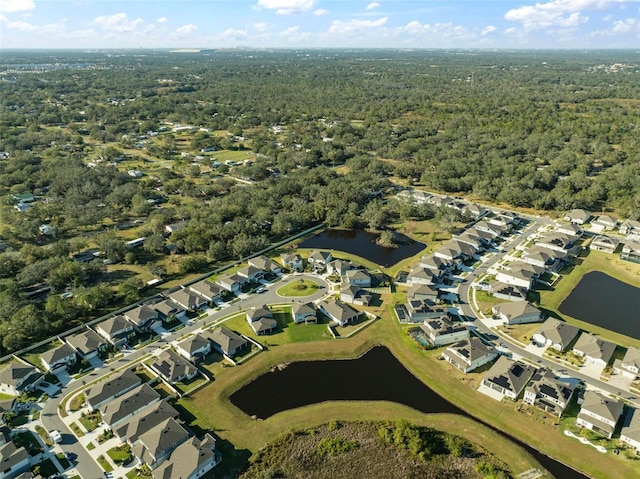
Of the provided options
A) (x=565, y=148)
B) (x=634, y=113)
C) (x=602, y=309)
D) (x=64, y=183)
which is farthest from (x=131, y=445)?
(x=634, y=113)

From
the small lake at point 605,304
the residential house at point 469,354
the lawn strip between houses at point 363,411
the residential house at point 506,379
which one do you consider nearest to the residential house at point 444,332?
the residential house at point 469,354

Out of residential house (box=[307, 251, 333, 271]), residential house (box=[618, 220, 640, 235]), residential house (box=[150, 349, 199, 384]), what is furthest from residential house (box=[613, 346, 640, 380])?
residential house (box=[150, 349, 199, 384])

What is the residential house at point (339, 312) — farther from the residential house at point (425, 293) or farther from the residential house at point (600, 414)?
the residential house at point (600, 414)

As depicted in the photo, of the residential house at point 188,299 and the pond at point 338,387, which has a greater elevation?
the residential house at point 188,299

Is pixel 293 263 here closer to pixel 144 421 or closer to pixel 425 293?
pixel 425 293

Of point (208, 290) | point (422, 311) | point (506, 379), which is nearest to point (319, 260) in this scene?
point (208, 290)
